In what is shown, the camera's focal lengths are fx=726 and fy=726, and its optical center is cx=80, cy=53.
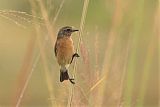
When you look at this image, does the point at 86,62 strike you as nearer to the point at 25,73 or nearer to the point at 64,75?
the point at 64,75

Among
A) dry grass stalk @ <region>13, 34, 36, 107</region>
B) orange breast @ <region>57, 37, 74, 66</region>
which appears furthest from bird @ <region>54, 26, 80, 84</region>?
dry grass stalk @ <region>13, 34, 36, 107</region>

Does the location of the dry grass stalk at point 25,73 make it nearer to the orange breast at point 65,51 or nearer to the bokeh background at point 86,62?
the bokeh background at point 86,62

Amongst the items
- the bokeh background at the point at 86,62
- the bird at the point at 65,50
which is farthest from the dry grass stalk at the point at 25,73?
Result: the bird at the point at 65,50

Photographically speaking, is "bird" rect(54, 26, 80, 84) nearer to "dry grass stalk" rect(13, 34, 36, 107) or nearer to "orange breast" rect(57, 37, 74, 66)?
"orange breast" rect(57, 37, 74, 66)

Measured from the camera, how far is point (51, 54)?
302 centimetres

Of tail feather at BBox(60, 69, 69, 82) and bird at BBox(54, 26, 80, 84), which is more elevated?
bird at BBox(54, 26, 80, 84)

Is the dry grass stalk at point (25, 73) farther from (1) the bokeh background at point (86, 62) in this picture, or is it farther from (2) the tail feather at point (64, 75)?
(2) the tail feather at point (64, 75)

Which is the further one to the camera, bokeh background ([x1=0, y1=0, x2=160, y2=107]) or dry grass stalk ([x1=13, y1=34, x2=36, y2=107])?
dry grass stalk ([x1=13, y1=34, x2=36, y2=107])

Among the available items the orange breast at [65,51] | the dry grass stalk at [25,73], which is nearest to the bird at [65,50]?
the orange breast at [65,51]

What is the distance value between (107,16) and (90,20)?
211 millimetres

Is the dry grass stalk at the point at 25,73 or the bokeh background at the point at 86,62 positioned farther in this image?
the dry grass stalk at the point at 25,73

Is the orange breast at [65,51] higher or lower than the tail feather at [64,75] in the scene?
higher

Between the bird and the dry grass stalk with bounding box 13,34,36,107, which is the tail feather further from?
the dry grass stalk with bounding box 13,34,36,107

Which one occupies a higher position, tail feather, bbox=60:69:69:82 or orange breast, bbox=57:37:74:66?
orange breast, bbox=57:37:74:66
